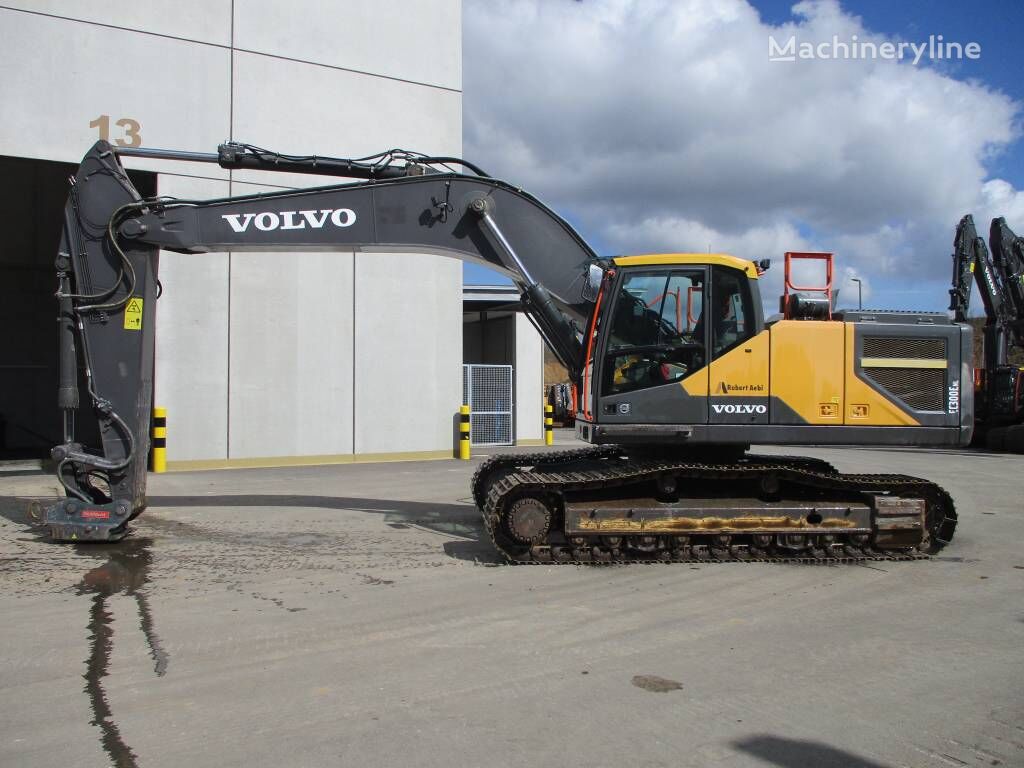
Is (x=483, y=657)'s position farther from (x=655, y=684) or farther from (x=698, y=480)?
(x=698, y=480)

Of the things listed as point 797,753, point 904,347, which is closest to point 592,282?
point 904,347

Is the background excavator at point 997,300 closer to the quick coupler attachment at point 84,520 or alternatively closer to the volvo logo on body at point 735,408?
the volvo logo on body at point 735,408

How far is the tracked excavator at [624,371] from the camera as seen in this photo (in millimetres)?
7590

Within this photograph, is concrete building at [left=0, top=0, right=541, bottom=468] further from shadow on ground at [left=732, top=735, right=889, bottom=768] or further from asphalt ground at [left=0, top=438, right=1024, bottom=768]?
→ shadow on ground at [left=732, top=735, right=889, bottom=768]

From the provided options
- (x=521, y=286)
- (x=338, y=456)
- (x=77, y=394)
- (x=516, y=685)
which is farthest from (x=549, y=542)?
(x=338, y=456)

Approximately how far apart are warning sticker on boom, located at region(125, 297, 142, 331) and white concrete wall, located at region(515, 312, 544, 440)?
545 inches

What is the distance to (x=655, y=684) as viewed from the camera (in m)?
4.56

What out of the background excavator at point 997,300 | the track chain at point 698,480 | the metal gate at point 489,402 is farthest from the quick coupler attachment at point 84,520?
the background excavator at point 997,300

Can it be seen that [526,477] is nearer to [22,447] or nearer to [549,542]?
[549,542]

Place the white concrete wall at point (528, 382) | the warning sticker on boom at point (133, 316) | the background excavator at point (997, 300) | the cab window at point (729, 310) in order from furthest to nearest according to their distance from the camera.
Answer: the background excavator at point (997, 300) < the white concrete wall at point (528, 382) < the warning sticker on boom at point (133, 316) < the cab window at point (729, 310)

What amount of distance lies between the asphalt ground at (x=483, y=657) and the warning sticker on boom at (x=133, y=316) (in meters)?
2.10

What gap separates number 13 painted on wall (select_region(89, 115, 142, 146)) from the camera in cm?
1455

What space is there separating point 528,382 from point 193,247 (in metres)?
14.3

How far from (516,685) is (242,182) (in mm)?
13525
